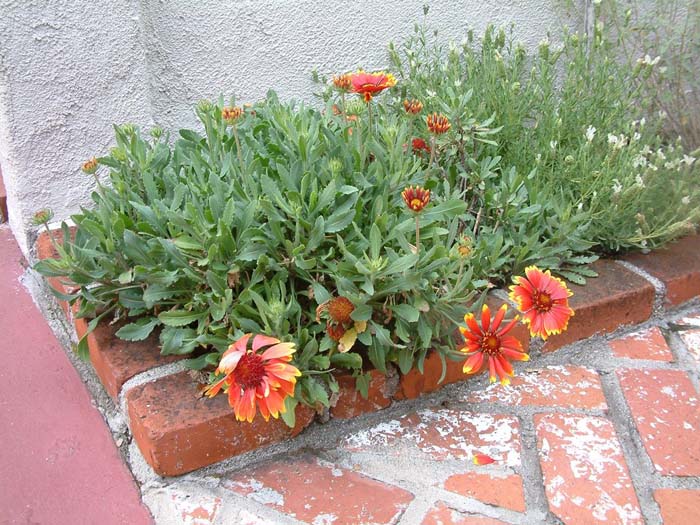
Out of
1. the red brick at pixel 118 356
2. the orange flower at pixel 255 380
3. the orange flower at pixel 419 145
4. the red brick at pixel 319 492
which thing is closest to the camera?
the orange flower at pixel 255 380

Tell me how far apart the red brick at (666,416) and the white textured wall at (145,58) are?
5.12 ft

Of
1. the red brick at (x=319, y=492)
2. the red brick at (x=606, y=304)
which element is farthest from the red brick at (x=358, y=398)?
the red brick at (x=606, y=304)

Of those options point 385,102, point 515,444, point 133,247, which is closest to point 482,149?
point 385,102

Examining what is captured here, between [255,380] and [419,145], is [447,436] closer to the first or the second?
[255,380]

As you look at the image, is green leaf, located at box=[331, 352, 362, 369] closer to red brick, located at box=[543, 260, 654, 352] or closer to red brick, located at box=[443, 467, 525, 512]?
red brick, located at box=[443, 467, 525, 512]

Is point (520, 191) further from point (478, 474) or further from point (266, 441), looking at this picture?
point (266, 441)

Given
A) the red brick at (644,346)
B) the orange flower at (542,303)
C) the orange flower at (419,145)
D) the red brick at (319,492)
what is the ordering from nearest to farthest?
1. the red brick at (319,492)
2. the orange flower at (542,303)
3. the red brick at (644,346)
4. the orange flower at (419,145)

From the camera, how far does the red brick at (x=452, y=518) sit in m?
1.38

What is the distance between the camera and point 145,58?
2182 millimetres

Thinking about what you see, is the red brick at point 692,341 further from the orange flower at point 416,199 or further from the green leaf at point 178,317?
the green leaf at point 178,317

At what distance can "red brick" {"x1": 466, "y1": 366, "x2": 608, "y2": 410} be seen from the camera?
174cm

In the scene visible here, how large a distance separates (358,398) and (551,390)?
51 centimetres

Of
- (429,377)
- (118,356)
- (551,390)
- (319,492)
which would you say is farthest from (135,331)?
(551,390)

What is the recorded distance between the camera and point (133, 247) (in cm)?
160
